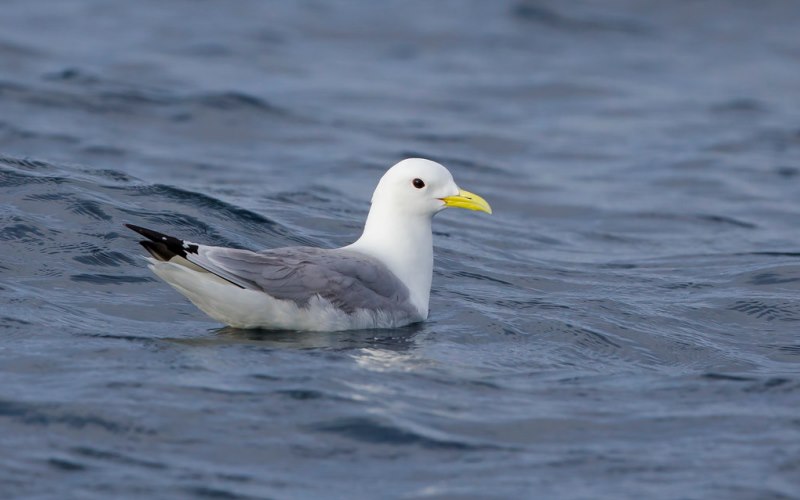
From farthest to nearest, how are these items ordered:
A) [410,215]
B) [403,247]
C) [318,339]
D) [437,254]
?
[437,254], [410,215], [403,247], [318,339]

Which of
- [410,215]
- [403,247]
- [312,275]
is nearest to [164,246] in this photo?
[312,275]

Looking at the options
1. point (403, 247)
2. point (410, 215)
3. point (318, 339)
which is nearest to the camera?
point (318, 339)

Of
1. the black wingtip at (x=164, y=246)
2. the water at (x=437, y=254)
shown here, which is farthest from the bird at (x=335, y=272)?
the water at (x=437, y=254)

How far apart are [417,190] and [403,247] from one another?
1.39ft

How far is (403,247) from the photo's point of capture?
30.4ft

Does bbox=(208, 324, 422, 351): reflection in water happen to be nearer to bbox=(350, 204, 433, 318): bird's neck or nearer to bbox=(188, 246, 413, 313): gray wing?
bbox=(188, 246, 413, 313): gray wing

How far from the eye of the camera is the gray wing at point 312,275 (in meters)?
8.20

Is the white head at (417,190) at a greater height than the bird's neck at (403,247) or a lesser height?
greater

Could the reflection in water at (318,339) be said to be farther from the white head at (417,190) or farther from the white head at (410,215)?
the white head at (417,190)

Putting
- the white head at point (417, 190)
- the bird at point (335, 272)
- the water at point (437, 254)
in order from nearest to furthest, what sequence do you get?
1. the water at point (437, 254)
2. the bird at point (335, 272)
3. the white head at point (417, 190)

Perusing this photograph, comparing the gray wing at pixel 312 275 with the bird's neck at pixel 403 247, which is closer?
the gray wing at pixel 312 275

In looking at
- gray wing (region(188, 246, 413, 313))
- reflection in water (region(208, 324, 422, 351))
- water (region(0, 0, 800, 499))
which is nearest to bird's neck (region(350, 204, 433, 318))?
gray wing (region(188, 246, 413, 313))

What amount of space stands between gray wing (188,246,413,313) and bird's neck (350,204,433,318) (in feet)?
0.55

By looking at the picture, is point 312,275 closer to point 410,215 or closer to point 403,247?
point 403,247
